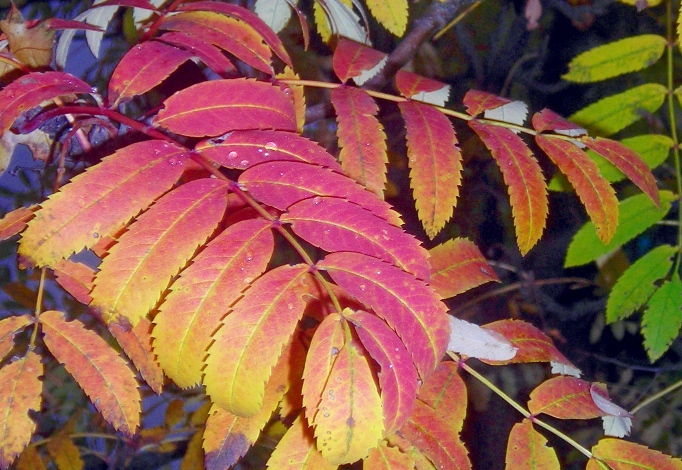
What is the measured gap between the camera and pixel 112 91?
0.57 metres

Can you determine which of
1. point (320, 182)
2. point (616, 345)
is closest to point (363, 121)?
point (320, 182)

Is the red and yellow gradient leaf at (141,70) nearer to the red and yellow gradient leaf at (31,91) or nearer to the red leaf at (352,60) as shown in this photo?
the red and yellow gradient leaf at (31,91)

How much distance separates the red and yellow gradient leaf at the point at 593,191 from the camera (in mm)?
671

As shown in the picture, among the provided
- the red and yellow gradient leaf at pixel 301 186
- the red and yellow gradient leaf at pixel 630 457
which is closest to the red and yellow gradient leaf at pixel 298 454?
the red and yellow gradient leaf at pixel 301 186

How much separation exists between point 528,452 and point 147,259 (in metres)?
0.47

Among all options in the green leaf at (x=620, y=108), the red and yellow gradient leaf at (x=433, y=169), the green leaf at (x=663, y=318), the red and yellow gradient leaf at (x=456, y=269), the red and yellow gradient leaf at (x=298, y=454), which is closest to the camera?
the red and yellow gradient leaf at (x=298, y=454)

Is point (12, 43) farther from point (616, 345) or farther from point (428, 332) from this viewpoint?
point (616, 345)

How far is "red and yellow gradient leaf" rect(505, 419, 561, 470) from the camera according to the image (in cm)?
61

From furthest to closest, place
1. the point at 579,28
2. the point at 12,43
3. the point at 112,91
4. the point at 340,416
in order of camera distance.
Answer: the point at 579,28
the point at 12,43
the point at 112,91
the point at 340,416

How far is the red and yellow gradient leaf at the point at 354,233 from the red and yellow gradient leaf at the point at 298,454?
0.19 metres

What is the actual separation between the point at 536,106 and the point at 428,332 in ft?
4.69

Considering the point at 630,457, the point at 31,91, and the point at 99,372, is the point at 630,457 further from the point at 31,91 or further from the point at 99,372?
the point at 31,91

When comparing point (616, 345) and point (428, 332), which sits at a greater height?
point (428, 332)

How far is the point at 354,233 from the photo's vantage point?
1.60ft
